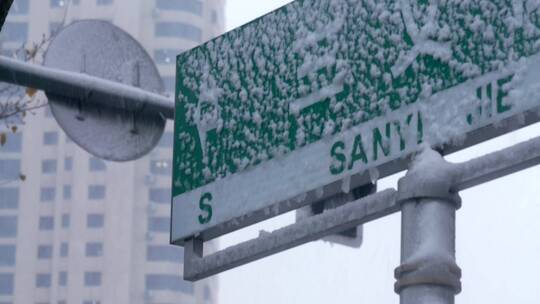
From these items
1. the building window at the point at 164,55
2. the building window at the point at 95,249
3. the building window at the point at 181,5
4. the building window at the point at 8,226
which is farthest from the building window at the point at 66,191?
the building window at the point at 181,5

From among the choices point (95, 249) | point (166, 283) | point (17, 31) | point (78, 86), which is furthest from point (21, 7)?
point (78, 86)

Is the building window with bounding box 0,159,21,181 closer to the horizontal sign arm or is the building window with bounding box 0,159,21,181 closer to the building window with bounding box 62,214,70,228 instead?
the building window with bounding box 62,214,70,228

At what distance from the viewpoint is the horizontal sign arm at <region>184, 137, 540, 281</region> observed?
2973mm

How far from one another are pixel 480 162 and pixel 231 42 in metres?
0.92

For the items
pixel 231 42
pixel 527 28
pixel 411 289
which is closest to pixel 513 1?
pixel 527 28

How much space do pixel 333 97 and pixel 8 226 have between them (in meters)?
71.8

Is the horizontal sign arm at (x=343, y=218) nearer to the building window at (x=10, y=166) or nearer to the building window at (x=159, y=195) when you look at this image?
the building window at (x=159, y=195)

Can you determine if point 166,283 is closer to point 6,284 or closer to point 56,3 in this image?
point 6,284

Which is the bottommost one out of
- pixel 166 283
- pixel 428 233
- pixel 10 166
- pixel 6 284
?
pixel 428 233

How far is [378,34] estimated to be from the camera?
331 cm

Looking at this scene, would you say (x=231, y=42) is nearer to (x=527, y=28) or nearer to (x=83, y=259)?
(x=527, y=28)

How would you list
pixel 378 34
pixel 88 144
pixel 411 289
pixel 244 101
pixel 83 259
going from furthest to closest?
pixel 83 259 < pixel 88 144 < pixel 244 101 < pixel 378 34 < pixel 411 289

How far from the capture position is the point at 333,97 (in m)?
3.37

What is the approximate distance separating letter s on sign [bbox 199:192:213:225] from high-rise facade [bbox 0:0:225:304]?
6638cm
